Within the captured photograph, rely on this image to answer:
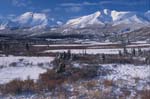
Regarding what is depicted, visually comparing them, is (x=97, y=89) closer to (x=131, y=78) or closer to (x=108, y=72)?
(x=131, y=78)

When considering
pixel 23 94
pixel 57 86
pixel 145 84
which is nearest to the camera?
pixel 23 94

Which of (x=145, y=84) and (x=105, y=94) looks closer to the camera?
(x=105, y=94)

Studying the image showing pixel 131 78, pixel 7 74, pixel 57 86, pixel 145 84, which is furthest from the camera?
pixel 7 74

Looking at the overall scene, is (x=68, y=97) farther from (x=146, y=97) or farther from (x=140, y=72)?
(x=140, y=72)

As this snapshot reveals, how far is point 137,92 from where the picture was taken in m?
19.0

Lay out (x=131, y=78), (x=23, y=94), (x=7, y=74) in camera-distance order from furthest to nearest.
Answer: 1. (x=7, y=74)
2. (x=131, y=78)
3. (x=23, y=94)

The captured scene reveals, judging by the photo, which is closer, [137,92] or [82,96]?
[82,96]

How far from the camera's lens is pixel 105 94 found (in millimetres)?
17844

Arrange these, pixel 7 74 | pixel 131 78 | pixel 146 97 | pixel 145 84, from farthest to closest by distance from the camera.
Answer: pixel 7 74 < pixel 131 78 < pixel 145 84 < pixel 146 97

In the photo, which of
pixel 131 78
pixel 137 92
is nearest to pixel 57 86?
pixel 137 92

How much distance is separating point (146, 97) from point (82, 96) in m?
3.64

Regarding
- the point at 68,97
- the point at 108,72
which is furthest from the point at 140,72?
the point at 68,97

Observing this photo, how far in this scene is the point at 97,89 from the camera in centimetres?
1955

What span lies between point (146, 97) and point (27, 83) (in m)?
8.29
